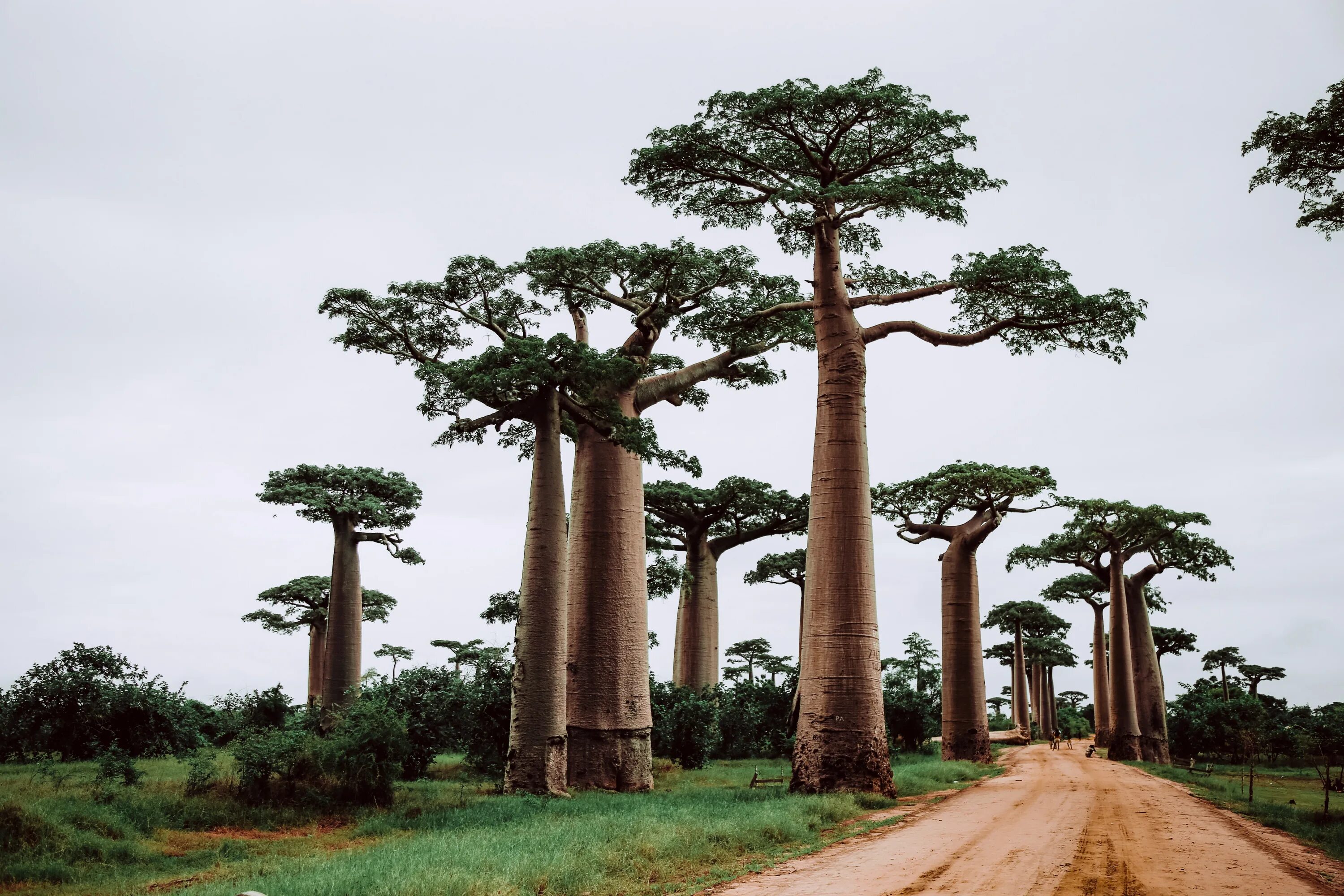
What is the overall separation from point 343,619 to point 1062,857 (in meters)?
21.5

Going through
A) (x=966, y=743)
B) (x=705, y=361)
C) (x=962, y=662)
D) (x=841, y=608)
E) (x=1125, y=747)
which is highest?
(x=705, y=361)

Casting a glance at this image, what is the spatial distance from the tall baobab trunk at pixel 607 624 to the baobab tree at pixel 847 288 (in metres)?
3.24

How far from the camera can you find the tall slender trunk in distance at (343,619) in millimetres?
25344

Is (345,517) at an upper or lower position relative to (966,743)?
upper

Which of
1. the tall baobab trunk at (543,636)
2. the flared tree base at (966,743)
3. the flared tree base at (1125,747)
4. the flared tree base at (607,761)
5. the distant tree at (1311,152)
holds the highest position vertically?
the distant tree at (1311,152)

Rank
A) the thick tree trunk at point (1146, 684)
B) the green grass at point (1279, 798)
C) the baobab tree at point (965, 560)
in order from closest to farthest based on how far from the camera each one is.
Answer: the green grass at point (1279, 798), the baobab tree at point (965, 560), the thick tree trunk at point (1146, 684)

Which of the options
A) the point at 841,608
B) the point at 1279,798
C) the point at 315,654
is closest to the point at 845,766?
the point at 841,608

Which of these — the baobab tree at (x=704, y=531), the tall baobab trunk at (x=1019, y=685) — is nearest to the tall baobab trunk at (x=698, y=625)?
the baobab tree at (x=704, y=531)

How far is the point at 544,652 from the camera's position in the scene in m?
14.5

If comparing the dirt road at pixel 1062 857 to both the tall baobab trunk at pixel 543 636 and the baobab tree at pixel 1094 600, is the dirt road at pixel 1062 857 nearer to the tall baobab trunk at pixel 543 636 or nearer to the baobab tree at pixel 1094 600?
the tall baobab trunk at pixel 543 636

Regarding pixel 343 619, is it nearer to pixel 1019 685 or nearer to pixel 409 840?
pixel 409 840

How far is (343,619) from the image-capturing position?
25594mm

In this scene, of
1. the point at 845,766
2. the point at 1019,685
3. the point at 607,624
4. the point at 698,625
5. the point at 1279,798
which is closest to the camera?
the point at 845,766

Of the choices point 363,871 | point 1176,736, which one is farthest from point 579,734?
point 1176,736
